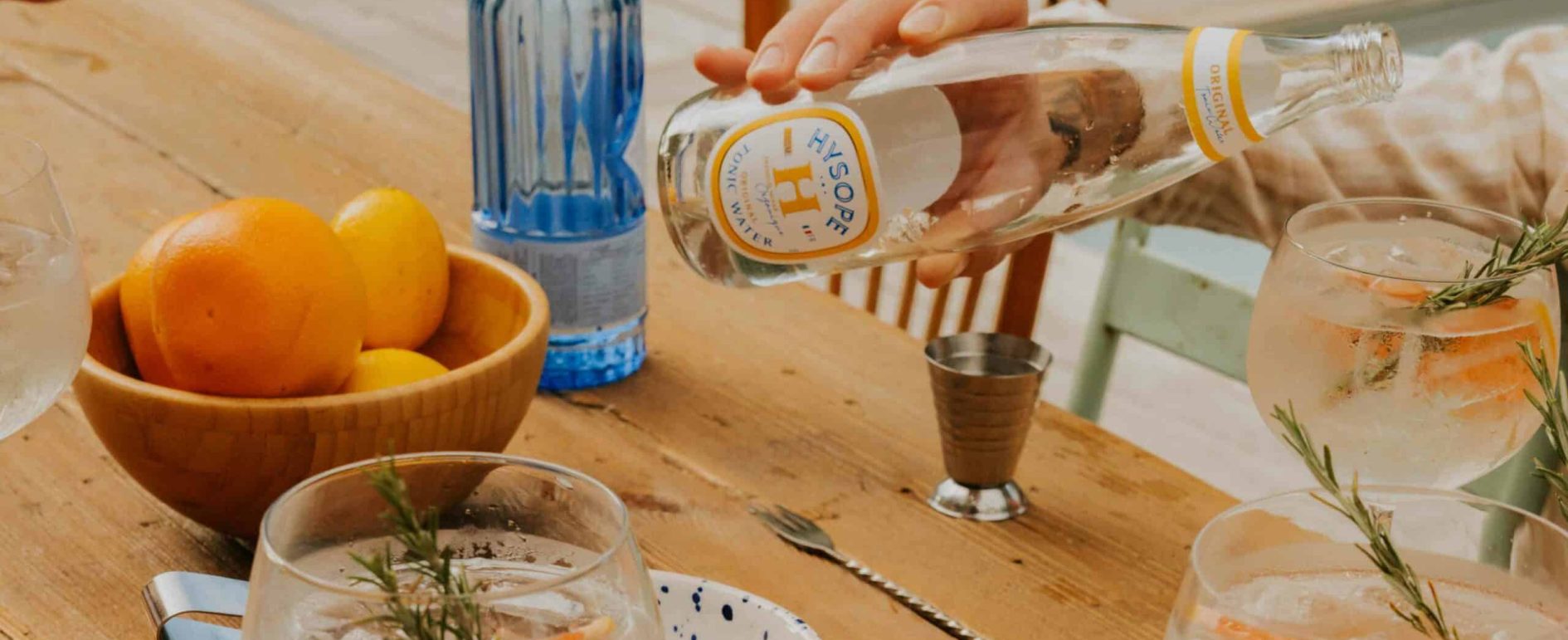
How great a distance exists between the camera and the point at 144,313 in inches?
24.0

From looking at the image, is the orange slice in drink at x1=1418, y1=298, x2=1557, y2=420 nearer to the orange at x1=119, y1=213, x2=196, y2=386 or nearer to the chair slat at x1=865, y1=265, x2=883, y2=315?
the orange at x1=119, y1=213, x2=196, y2=386

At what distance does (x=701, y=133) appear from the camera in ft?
2.31

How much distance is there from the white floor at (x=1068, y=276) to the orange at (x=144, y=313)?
81 cm

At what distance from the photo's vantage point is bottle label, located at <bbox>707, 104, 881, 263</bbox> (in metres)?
0.60

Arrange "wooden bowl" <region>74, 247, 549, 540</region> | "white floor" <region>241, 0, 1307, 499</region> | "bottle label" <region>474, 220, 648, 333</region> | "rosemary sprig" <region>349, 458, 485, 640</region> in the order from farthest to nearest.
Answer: "white floor" <region>241, 0, 1307, 499</region> → "bottle label" <region>474, 220, 648, 333</region> → "wooden bowl" <region>74, 247, 549, 540</region> → "rosemary sprig" <region>349, 458, 485, 640</region>

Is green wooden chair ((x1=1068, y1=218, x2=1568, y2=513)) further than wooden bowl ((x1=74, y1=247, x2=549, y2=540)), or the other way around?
green wooden chair ((x1=1068, y1=218, x2=1568, y2=513))

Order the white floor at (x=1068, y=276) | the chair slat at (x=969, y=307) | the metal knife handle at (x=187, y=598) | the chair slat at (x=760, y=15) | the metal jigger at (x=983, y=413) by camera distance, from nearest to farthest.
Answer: the metal knife handle at (x=187, y=598) → the metal jigger at (x=983, y=413) → the chair slat at (x=969, y=307) → the chair slat at (x=760, y=15) → the white floor at (x=1068, y=276)

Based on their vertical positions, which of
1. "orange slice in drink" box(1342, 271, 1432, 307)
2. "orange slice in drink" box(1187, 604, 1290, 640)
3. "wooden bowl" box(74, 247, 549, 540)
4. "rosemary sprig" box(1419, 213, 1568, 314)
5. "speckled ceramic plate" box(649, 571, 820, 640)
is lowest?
"speckled ceramic plate" box(649, 571, 820, 640)

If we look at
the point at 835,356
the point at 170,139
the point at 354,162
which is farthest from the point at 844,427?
the point at 170,139

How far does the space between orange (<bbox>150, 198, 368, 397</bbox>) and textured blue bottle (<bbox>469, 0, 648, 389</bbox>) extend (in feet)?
0.66

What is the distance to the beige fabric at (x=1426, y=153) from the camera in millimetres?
992

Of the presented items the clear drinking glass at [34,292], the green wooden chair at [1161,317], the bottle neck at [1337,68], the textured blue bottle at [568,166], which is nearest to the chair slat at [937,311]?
the green wooden chair at [1161,317]

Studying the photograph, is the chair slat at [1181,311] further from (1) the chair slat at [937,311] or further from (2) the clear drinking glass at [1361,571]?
(2) the clear drinking glass at [1361,571]

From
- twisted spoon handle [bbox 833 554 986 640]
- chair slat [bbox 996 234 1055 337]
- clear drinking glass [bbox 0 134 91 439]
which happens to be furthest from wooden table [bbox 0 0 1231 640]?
chair slat [bbox 996 234 1055 337]
